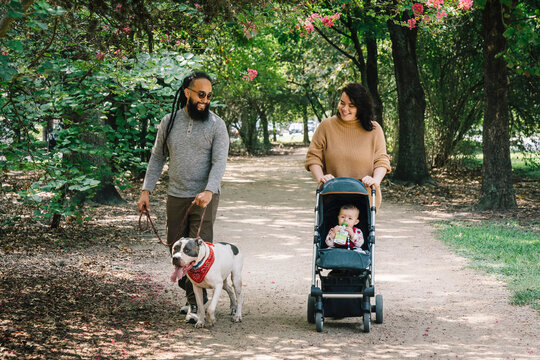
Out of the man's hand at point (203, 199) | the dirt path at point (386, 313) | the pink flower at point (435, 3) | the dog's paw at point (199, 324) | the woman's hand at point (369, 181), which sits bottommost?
the dirt path at point (386, 313)

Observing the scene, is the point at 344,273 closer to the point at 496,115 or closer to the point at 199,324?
the point at 199,324

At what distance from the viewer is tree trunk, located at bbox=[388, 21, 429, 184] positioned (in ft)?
57.2

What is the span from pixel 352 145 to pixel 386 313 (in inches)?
69.4

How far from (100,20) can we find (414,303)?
527 cm

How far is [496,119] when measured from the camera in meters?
12.8

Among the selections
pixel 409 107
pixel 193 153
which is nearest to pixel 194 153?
pixel 193 153

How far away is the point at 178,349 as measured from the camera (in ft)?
15.9

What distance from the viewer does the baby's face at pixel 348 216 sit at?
217 inches

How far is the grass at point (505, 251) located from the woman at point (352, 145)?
88.0 inches

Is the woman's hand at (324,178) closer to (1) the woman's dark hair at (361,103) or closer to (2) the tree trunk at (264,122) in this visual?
(1) the woman's dark hair at (361,103)

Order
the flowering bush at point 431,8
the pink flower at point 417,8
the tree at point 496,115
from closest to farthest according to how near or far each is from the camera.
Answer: the pink flower at point 417,8
the flowering bush at point 431,8
the tree at point 496,115

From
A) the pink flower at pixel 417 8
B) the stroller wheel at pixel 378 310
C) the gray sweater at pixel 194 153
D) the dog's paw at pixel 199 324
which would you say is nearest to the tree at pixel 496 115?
the pink flower at pixel 417 8

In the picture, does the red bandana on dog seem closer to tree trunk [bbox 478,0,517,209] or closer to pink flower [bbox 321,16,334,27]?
pink flower [bbox 321,16,334,27]

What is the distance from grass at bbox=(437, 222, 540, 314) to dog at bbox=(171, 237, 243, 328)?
121 inches
